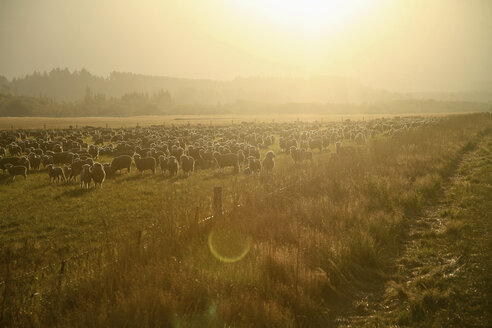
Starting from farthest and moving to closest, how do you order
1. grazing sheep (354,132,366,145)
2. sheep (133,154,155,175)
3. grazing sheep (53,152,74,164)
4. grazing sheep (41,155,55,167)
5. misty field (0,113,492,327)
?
grazing sheep (354,132,366,145) → grazing sheep (53,152,74,164) → grazing sheep (41,155,55,167) → sheep (133,154,155,175) → misty field (0,113,492,327)

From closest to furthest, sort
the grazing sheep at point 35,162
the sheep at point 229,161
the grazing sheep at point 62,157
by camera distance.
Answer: the sheep at point 229,161 → the grazing sheep at point 35,162 → the grazing sheep at point 62,157

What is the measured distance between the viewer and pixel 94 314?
5.62m

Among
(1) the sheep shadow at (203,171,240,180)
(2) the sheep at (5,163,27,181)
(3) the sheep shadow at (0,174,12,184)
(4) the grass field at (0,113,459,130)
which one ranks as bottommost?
(3) the sheep shadow at (0,174,12,184)

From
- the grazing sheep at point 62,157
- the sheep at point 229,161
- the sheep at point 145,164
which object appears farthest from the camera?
the grazing sheep at point 62,157

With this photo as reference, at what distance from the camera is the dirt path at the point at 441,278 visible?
6164mm

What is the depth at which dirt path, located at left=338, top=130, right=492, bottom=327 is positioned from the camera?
6.16m

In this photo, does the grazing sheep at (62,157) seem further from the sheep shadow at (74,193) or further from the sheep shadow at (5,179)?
the sheep shadow at (74,193)

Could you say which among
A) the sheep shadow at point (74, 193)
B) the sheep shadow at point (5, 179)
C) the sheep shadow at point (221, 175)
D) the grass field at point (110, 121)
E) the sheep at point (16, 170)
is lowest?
the sheep shadow at point (74, 193)

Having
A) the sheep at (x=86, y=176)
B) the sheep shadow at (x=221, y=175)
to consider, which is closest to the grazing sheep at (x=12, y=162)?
the sheep at (x=86, y=176)

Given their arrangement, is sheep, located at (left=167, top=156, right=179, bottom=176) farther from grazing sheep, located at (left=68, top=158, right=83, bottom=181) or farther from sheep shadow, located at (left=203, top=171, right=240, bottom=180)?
grazing sheep, located at (left=68, top=158, right=83, bottom=181)

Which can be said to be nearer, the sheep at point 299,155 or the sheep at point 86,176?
the sheep at point 86,176

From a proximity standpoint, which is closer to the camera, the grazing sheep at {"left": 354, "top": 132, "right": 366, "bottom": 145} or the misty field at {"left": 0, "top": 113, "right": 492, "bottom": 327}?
the misty field at {"left": 0, "top": 113, "right": 492, "bottom": 327}

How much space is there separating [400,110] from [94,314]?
197 metres

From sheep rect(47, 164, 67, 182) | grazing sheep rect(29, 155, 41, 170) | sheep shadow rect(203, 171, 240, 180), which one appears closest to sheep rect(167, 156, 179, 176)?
sheep shadow rect(203, 171, 240, 180)
